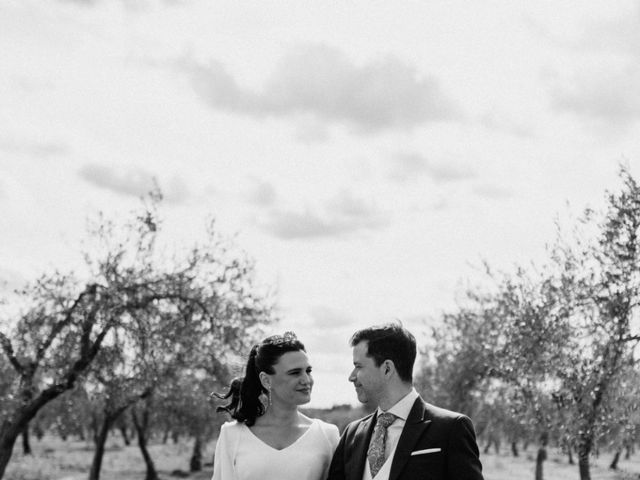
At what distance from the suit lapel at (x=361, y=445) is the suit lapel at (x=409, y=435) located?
0.33m

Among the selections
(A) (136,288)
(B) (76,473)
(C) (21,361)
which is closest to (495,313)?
(A) (136,288)

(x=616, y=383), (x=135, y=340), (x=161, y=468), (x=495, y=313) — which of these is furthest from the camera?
(x=161, y=468)

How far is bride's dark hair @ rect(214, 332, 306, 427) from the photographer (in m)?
6.95

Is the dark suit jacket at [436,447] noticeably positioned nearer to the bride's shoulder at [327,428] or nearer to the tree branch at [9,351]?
the bride's shoulder at [327,428]

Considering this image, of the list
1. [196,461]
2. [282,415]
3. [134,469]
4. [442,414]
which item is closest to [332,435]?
[282,415]

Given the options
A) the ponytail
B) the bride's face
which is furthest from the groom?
the ponytail

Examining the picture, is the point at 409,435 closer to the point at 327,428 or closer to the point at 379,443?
the point at 379,443

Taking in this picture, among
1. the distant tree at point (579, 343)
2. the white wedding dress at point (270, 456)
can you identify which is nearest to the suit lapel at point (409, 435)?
the white wedding dress at point (270, 456)

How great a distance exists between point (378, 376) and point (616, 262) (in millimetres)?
13529

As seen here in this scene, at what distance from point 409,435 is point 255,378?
1761 mm

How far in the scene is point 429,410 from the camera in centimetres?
592

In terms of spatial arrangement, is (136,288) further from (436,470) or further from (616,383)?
(436,470)

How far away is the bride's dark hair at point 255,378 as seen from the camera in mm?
6953

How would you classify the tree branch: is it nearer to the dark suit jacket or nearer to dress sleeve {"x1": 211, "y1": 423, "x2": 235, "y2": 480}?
dress sleeve {"x1": 211, "y1": 423, "x2": 235, "y2": 480}
